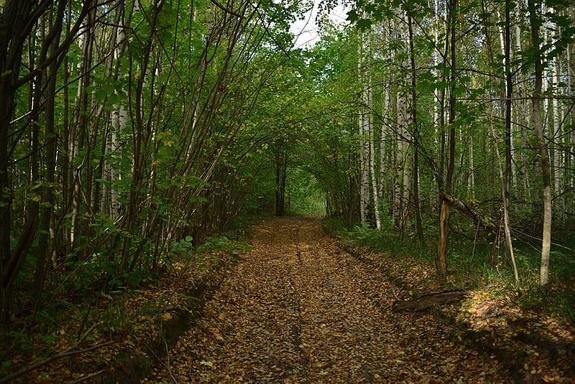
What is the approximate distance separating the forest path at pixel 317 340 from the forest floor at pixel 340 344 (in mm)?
12

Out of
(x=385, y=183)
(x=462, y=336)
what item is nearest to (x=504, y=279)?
(x=462, y=336)

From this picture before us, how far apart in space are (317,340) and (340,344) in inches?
13.4

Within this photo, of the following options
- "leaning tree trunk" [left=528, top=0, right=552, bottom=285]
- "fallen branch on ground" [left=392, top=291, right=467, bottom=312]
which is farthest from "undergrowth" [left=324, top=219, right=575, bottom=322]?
"fallen branch on ground" [left=392, top=291, right=467, bottom=312]

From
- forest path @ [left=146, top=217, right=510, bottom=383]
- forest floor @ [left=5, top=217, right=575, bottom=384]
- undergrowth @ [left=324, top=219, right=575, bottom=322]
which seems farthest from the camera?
undergrowth @ [left=324, top=219, right=575, bottom=322]

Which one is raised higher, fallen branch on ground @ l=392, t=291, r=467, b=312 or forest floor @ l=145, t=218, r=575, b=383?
fallen branch on ground @ l=392, t=291, r=467, b=312

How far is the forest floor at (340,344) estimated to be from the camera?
441 centimetres

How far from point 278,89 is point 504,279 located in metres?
8.57

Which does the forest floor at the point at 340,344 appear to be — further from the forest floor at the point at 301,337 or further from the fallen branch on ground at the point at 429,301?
the fallen branch on ground at the point at 429,301

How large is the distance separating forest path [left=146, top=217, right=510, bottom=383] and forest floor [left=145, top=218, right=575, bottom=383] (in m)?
0.01

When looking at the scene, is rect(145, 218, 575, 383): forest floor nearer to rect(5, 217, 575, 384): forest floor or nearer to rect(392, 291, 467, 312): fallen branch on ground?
rect(5, 217, 575, 384): forest floor

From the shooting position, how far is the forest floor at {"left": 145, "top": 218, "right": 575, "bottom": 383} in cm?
441

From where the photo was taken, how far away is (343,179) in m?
20.0

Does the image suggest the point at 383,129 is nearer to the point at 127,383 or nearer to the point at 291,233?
the point at 291,233

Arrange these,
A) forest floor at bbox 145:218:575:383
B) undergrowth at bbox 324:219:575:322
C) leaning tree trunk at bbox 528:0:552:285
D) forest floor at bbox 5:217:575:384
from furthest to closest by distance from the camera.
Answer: leaning tree trunk at bbox 528:0:552:285 < undergrowth at bbox 324:219:575:322 < forest floor at bbox 145:218:575:383 < forest floor at bbox 5:217:575:384
